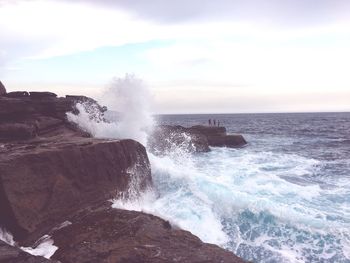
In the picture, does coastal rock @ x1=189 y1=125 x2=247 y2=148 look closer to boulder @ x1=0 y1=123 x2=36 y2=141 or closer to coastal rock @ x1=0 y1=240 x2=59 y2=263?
boulder @ x1=0 y1=123 x2=36 y2=141

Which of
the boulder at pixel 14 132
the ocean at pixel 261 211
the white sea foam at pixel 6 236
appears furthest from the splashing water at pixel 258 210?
the boulder at pixel 14 132

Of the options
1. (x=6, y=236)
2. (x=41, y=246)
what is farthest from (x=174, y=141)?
(x=41, y=246)

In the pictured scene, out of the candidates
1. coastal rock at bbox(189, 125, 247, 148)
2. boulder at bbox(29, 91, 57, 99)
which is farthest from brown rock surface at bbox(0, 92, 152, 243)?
coastal rock at bbox(189, 125, 247, 148)

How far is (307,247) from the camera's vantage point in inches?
313

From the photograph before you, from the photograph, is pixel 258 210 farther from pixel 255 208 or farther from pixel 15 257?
pixel 15 257

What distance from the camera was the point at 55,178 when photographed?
763 centimetres

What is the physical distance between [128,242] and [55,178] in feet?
7.83

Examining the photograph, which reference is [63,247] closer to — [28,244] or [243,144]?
[28,244]

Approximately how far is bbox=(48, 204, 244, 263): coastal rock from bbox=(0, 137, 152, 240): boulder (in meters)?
0.50

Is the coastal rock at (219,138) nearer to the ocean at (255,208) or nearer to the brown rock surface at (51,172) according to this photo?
the ocean at (255,208)

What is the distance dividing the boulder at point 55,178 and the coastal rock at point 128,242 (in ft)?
1.64

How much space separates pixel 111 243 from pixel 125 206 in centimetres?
298

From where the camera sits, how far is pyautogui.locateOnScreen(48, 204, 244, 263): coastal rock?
18.3ft

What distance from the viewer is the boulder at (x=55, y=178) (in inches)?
267
